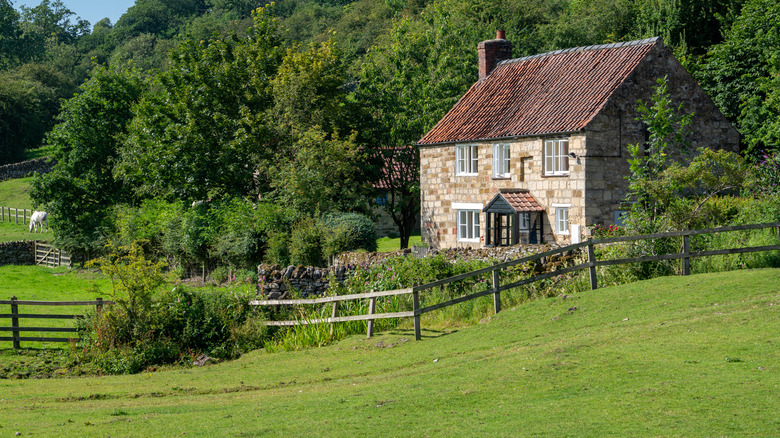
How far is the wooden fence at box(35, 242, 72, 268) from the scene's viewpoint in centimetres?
4538

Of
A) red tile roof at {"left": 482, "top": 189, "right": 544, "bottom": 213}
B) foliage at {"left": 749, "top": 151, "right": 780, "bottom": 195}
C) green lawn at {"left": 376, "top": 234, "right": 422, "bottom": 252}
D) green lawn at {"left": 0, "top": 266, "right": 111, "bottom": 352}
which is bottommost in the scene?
green lawn at {"left": 0, "top": 266, "right": 111, "bottom": 352}

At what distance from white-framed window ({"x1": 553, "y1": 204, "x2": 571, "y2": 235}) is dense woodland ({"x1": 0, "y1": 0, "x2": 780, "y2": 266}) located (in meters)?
8.44

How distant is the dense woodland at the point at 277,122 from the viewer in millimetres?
34969

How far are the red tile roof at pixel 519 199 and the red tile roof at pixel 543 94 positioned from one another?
234 cm

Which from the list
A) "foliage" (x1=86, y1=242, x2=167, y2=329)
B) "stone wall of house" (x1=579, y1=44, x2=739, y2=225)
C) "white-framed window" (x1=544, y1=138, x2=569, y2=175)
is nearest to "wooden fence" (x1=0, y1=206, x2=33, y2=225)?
"white-framed window" (x1=544, y1=138, x2=569, y2=175)

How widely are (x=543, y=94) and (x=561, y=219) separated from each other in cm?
612

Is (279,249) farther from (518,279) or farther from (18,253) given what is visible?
(18,253)

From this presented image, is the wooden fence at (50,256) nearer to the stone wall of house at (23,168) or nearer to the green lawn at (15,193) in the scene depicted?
the green lawn at (15,193)

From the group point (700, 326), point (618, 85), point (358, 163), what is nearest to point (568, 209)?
point (618, 85)

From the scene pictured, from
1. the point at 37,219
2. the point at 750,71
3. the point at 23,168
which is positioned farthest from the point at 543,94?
the point at 23,168

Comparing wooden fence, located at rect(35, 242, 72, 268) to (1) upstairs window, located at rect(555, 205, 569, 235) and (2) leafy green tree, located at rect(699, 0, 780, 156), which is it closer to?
(1) upstairs window, located at rect(555, 205, 569, 235)

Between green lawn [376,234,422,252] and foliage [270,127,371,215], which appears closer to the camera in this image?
foliage [270,127,371,215]

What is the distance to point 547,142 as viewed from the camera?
1237 inches

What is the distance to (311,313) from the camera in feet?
Result: 70.8
